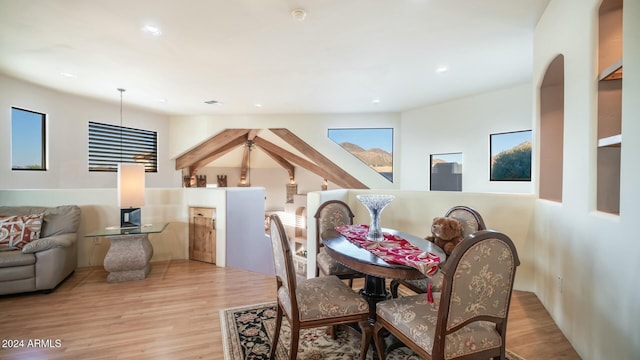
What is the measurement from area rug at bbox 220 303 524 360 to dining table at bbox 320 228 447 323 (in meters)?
0.37

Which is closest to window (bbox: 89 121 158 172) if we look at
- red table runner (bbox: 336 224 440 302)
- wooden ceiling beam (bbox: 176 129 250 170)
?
wooden ceiling beam (bbox: 176 129 250 170)

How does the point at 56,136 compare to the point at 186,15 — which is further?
the point at 56,136

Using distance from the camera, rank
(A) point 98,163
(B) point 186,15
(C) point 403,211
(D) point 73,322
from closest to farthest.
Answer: (B) point 186,15 < (D) point 73,322 < (C) point 403,211 < (A) point 98,163

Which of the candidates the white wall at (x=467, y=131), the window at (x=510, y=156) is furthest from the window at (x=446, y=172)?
the window at (x=510, y=156)

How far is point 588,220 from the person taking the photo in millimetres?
1875

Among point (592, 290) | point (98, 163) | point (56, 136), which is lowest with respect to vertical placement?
point (592, 290)

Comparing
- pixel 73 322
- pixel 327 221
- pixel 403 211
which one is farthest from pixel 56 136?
pixel 403 211

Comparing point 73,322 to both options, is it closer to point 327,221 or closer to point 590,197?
point 327,221

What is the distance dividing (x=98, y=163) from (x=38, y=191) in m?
1.44

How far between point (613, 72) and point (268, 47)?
→ 8.95ft

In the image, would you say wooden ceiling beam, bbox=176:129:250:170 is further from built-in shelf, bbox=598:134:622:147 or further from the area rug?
built-in shelf, bbox=598:134:622:147

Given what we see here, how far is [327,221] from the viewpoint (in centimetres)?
280

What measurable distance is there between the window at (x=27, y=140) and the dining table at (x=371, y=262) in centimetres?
456

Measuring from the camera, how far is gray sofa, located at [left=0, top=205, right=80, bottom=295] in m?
2.89
